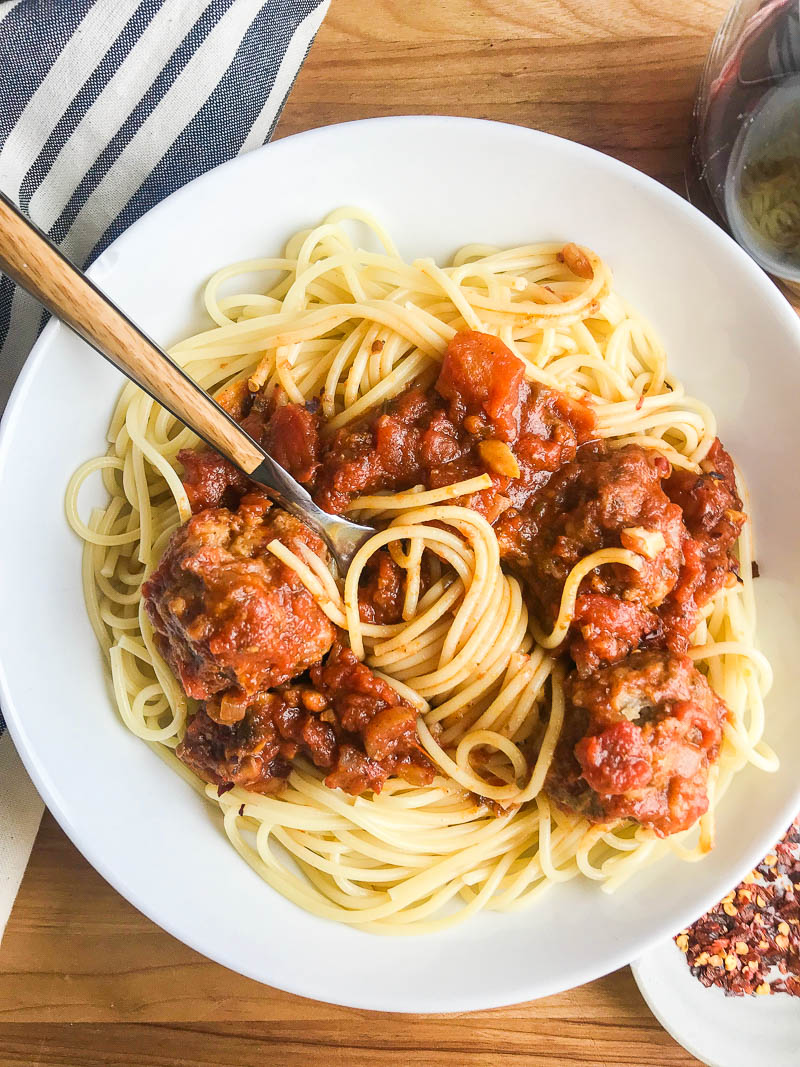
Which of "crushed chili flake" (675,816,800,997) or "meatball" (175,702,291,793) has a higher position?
"meatball" (175,702,291,793)

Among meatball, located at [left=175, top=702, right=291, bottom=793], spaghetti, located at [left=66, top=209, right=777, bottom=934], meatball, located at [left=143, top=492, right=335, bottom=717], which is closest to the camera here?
meatball, located at [left=143, top=492, right=335, bottom=717]

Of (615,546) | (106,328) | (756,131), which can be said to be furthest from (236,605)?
(756,131)


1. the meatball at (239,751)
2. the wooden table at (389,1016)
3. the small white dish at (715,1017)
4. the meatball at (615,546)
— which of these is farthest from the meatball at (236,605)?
the small white dish at (715,1017)

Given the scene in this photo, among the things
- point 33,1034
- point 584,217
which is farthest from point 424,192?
point 33,1034

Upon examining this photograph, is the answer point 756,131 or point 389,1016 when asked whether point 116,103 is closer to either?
point 756,131

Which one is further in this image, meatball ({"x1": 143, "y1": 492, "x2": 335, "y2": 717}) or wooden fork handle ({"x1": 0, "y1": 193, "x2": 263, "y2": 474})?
meatball ({"x1": 143, "y1": 492, "x2": 335, "y2": 717})

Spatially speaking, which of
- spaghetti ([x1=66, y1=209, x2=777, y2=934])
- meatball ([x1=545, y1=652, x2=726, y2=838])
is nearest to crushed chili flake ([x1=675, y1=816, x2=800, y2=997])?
spaghetti ([x1=66, y1=209, x2=777, y2=934])

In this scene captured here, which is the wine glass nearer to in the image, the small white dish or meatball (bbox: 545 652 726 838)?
meatball (bbox: 545 652 726 838)
